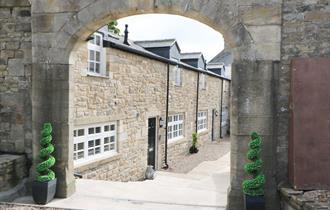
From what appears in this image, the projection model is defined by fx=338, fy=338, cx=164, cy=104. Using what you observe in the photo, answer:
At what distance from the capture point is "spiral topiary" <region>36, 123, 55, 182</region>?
19.9 ft

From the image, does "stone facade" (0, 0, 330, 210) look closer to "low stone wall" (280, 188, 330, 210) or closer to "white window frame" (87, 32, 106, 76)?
"low stone wall" (280, 188, 330, 210)

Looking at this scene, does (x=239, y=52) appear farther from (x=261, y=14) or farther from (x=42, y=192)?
(x=42, y=192)

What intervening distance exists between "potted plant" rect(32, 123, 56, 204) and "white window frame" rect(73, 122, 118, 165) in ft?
9.25

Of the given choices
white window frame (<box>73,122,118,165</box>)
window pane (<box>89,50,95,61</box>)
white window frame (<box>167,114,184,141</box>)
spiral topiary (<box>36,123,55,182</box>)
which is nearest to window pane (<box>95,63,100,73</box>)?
window pane (<box>89,50,95,61</box>)

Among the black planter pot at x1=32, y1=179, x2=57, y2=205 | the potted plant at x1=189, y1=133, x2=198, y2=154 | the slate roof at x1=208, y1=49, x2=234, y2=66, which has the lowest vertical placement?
the potted plant at x1=189, y1=133, x2=198, y2=154

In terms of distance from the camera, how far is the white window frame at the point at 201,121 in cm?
2034

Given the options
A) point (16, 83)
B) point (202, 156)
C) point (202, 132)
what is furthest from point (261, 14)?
point (202, 132)

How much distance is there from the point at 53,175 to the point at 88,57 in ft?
13.6

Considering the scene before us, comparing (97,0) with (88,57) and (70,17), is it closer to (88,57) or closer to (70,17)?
(70,17)

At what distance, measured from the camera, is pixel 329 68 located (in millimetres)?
5211

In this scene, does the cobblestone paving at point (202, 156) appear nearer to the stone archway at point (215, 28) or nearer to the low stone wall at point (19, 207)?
the stone archway at point (215, 28)

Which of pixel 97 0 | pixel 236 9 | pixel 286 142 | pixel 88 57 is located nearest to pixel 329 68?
pixel 286 142

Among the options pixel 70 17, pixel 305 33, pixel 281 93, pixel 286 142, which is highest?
pixel 70 17

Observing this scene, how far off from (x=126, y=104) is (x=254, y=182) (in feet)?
22.1
